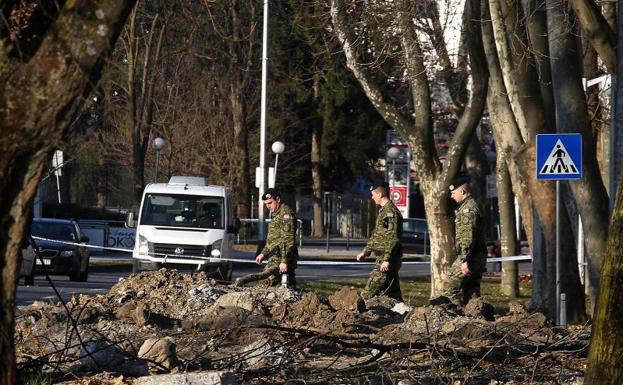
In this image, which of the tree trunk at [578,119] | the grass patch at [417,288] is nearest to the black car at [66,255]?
the grass patch at [417,288]

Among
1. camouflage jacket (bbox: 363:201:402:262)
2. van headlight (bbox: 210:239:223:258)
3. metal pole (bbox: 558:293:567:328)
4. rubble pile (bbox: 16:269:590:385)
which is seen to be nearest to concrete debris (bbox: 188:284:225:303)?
rubble pile (bbox: 16:269:590:385)

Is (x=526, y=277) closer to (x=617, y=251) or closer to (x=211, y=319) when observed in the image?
(x=211, y=319)

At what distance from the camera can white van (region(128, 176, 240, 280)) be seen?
25.8 meters

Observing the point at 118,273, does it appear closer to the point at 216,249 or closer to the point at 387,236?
the point at 216,249

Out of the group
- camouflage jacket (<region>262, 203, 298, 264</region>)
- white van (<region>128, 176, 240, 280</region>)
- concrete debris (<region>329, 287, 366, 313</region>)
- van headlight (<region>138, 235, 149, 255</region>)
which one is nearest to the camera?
concrete debris (<region>329, 287, 366, 313</region>)

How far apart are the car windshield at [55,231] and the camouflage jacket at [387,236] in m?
14.0

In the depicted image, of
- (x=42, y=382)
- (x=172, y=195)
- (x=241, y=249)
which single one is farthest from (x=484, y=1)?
(x=241, y=249)

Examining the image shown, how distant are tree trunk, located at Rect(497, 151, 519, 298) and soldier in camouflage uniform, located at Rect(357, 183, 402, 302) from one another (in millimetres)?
10879

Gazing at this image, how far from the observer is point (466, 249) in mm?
15266

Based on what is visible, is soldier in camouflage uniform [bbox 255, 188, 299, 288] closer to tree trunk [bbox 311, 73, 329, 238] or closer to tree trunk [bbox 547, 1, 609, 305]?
tree trunk [bbox 547, 1, 609, 305]

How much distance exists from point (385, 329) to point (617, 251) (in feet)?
17.1

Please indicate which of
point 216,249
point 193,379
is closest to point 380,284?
point 193,379

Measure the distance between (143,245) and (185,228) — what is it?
880 millimetres

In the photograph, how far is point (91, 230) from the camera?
4000 centimetres
